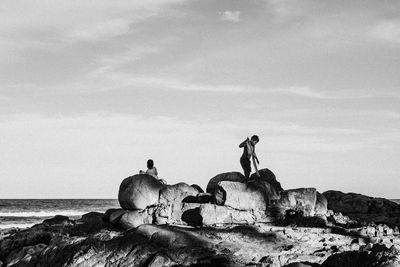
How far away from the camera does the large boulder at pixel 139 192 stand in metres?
19.8

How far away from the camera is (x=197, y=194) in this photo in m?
A: 20.4

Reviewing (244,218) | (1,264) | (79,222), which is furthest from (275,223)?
(1,264)

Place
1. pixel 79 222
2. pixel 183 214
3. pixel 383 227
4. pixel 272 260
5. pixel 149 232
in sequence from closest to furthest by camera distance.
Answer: pixel 272 260 < pixel 149 232 < pixel 383 227 < pixel 183 214 < pixel 79 222

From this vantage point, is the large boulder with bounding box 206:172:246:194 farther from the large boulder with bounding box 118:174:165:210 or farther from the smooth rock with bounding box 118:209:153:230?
the smooth rock with bounding box 118:209:153:230

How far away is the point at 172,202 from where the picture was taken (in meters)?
20.0

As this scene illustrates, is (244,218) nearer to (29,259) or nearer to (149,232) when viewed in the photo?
(149,232)

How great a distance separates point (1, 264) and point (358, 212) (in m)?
14.4

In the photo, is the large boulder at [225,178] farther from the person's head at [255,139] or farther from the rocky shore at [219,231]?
the person's head at [255,139]

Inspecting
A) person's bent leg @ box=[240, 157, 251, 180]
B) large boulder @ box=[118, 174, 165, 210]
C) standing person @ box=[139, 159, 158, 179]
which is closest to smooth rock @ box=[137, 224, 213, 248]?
large boulder @ box=[118, 174, 165, 210]

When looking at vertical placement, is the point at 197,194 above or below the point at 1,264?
above

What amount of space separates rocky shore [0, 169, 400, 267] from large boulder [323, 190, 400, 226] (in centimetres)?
4

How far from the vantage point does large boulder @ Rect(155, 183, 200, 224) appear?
19.5 m

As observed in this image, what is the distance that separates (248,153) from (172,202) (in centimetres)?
392

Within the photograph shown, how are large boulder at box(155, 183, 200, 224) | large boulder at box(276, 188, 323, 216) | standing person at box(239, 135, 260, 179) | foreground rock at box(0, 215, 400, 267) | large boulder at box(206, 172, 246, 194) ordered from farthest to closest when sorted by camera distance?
1. standing person at box(239, 135, 260, 179)
2. large boulder at box(206, 172, 246, 194)
3. large boulder at box(276, 188, 323, 216)
4. large boulder at box(155, 183, 200, 224)
5. foreground rock at box(0, 215, 400, 267)
